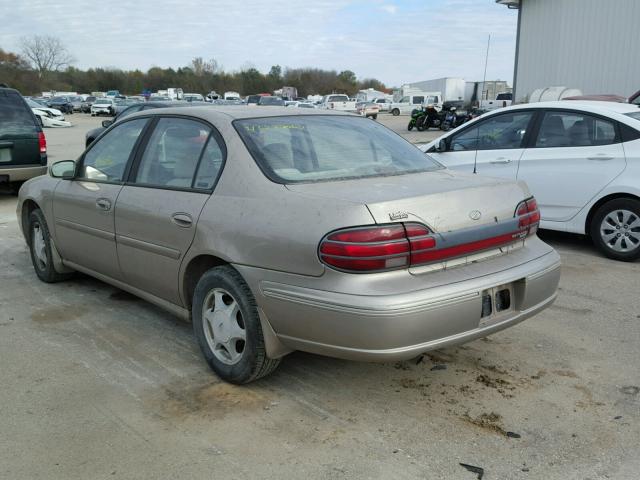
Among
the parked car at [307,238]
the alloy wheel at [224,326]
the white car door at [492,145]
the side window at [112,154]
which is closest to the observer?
the parked car at [307,238]

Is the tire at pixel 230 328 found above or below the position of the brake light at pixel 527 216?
below

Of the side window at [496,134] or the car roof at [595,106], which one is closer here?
the car roof at [595,106]

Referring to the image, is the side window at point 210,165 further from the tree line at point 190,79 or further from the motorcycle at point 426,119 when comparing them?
the tree line at point 190,79

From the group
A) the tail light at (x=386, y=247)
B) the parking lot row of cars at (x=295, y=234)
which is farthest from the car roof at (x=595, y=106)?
the tail light at (x=386, y=247)

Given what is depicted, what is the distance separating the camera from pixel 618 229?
6031mm

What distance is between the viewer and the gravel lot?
2.73m

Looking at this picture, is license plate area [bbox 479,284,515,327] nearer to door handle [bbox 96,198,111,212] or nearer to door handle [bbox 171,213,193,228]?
door handle [bbox 171,213,193,228]

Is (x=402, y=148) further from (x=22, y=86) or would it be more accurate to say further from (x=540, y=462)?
(x=22, y=86)

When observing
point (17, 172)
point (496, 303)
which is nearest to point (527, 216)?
point (496, 303)

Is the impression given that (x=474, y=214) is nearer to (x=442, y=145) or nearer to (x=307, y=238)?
(x=307, y=238)

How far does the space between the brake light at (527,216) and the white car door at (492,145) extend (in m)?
3.06

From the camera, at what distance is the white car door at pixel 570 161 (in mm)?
→ 6051

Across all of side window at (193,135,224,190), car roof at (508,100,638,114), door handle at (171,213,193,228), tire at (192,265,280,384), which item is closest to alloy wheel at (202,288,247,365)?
tire at (192,265,280,384)

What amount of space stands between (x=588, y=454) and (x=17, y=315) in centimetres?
403
